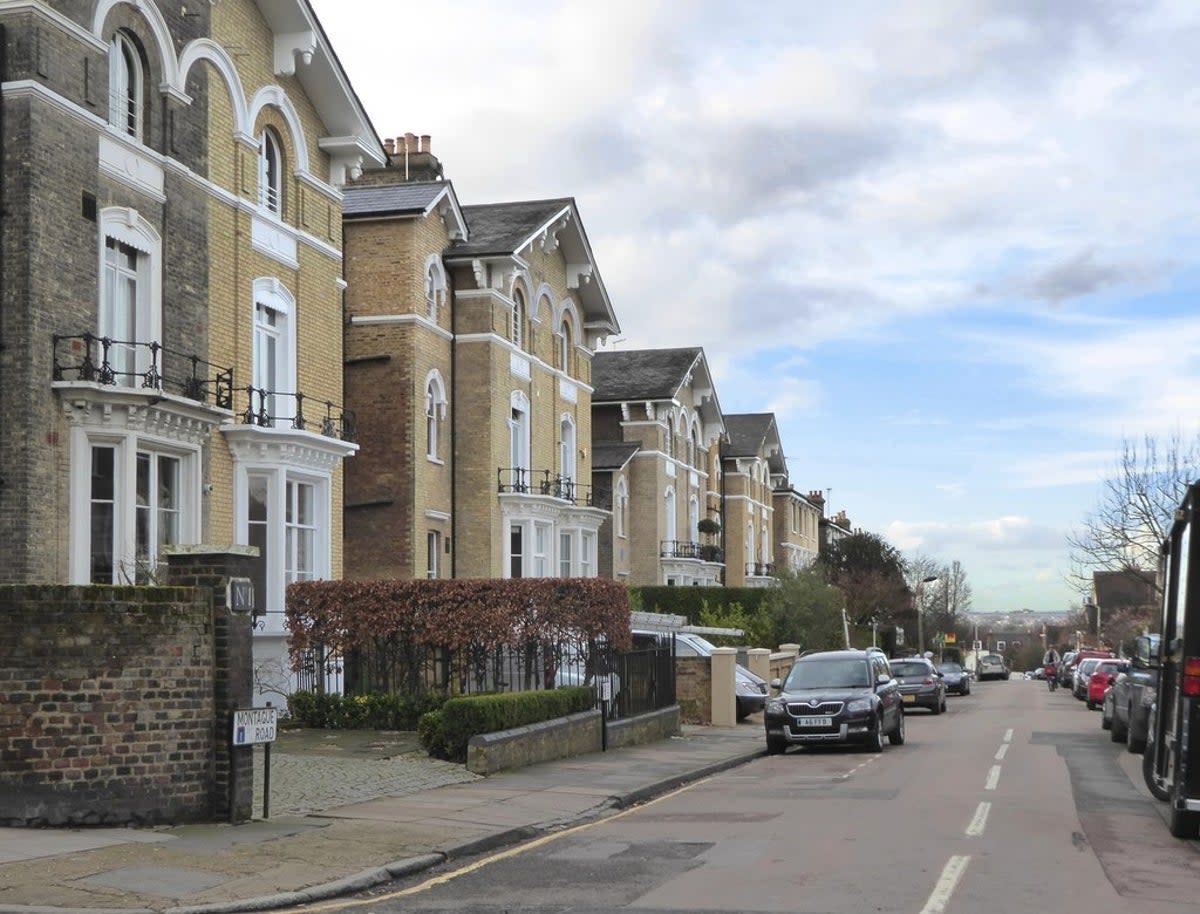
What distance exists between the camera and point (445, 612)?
23016 millimetres

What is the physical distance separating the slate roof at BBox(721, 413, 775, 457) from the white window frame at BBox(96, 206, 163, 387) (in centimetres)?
4852

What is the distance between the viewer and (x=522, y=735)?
19875 mm

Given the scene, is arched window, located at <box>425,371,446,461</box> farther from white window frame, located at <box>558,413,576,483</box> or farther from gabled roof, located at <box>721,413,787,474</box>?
gabled roof, located at <box>721,413,787,474</box>

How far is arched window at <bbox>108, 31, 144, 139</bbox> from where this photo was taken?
2225 centimetres

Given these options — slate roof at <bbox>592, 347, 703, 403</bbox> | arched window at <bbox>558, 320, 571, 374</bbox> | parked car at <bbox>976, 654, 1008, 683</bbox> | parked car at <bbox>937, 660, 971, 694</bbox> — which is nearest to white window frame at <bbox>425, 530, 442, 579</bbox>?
arched window at <bbox>558, 320, 571, 374</bbox>

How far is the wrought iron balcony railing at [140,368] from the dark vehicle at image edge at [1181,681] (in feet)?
44.7

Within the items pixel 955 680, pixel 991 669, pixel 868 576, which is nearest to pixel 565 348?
pixel 955 680

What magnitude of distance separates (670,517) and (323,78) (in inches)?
1276

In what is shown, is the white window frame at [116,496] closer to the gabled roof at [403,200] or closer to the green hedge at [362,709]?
the green hedge at [362,709]

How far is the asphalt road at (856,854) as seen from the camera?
1039 cm

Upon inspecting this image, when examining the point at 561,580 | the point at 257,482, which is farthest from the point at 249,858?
the point at 257,482

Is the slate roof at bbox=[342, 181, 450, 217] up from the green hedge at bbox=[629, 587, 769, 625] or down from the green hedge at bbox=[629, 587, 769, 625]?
up

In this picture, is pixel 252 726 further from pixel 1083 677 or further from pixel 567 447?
pixel 1083 677

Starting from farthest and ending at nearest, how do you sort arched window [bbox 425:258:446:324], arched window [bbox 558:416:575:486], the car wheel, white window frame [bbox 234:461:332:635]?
arched window [bbox 558:416:575:486], arched window [bbox 425:258:446:324], white window frame [bbox 234:461:332:635], the car wheel
